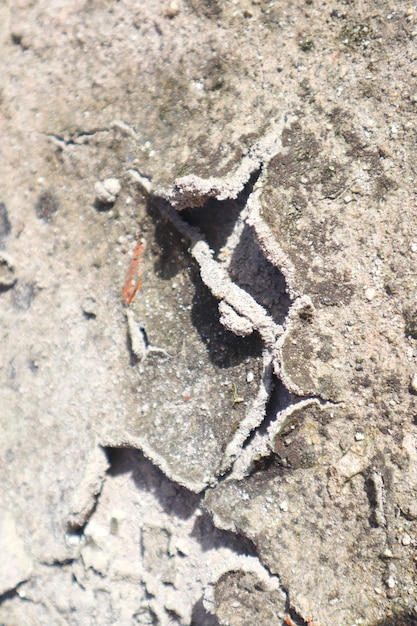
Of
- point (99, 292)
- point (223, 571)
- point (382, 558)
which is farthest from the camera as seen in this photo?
point (99, 292)

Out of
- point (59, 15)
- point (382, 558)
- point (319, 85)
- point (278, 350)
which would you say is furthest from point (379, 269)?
point (59, 15)

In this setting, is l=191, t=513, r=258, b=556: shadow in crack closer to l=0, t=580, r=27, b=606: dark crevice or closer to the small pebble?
l=0, t=580, r=27, b=606: dark crevice

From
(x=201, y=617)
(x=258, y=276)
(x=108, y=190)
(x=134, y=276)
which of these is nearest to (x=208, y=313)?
(x=258, y=276)

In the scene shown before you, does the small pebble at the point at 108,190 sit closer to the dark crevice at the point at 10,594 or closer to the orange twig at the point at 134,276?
the orange twig at the point at 134,276

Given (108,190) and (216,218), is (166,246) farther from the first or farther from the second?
(108,190)

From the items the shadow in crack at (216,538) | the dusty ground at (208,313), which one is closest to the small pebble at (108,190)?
the dusty ground at (208,313)

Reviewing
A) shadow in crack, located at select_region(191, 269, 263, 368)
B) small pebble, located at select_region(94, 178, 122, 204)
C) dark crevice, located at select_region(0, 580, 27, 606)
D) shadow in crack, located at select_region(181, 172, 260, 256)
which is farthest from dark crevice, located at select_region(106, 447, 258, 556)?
small pebble, located at select_region(94, 178, 122, 204)

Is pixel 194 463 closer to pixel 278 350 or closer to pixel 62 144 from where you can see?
pixel 278 350
